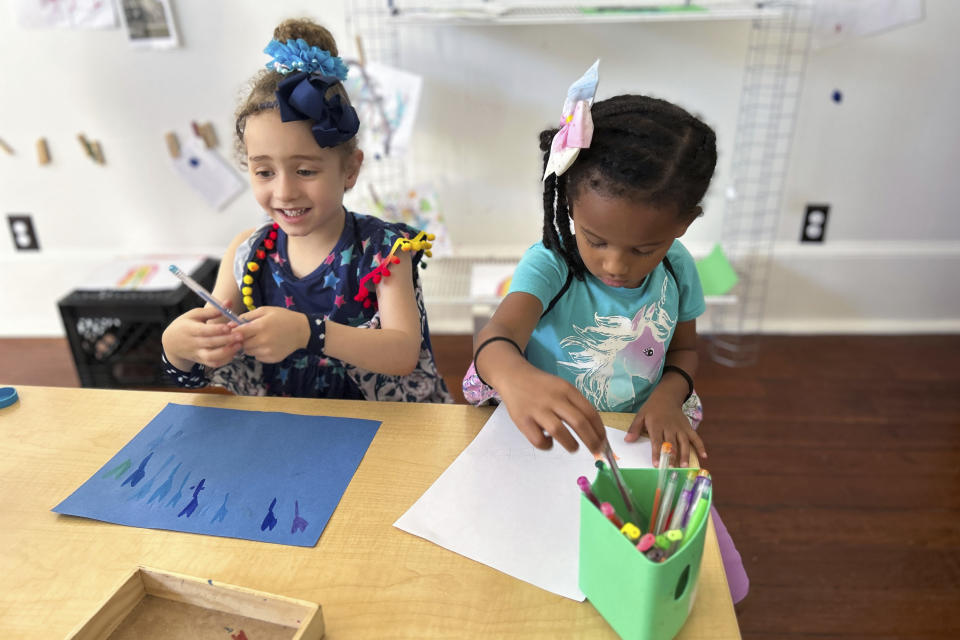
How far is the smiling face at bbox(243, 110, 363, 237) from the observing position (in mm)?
931

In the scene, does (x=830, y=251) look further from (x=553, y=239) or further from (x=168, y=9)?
(x=168, y=9)

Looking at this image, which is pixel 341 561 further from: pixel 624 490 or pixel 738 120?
pixel 738 120

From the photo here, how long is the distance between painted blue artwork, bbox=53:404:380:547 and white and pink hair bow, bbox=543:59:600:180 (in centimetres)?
39

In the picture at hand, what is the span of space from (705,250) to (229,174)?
5.12 ft

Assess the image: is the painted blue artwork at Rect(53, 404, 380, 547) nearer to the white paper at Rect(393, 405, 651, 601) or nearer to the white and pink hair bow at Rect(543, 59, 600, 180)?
the white paper at Rect(393, 405, 651, 601)

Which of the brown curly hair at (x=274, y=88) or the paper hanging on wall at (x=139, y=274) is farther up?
the brown curly hair at (x=274, y=88)

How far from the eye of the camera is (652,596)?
52 cm

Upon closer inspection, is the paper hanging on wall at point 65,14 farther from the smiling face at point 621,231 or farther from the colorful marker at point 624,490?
the colorful marker at point 624,490

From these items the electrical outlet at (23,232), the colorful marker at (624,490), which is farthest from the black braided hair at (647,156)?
the electrical outlet at (23,232)

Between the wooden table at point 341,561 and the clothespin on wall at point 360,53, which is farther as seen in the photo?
the clothespin on wall at point 360,53

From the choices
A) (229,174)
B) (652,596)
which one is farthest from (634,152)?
(229,174)

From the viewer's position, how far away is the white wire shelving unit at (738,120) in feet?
5.92

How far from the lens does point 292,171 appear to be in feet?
3.12

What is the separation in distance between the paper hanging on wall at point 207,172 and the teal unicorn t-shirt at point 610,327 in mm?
1596
